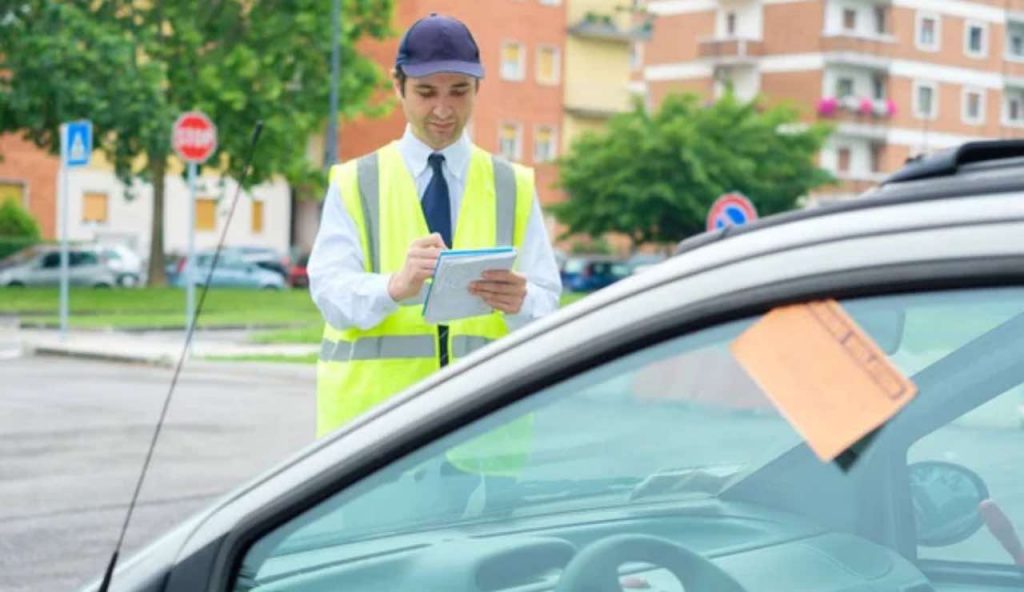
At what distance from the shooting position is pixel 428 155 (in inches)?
174

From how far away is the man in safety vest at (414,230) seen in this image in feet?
13.9

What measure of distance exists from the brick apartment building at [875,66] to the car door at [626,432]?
71749mm

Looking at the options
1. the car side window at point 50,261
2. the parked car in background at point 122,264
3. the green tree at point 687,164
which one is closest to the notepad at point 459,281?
the car side window at point 50,261

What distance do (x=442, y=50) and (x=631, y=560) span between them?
7.37 feet

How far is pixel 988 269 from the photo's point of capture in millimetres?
1839

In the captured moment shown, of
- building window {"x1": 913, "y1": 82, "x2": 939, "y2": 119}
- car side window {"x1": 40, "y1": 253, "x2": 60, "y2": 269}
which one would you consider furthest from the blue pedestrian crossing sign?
building window {"x1": 913, "y1": 82, "x2": 939, "y2": 119}

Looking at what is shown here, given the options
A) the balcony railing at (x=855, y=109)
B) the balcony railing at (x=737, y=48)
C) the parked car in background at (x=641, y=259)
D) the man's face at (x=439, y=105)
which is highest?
the balcony railing at (x=737, y=48)

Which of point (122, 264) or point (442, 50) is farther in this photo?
point (122, 264)

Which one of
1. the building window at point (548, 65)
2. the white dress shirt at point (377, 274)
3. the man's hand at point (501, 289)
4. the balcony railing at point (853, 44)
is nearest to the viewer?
the man's hand at point (501, 289)

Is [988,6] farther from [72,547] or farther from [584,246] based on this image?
[72,547]

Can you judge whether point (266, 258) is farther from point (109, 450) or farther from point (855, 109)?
point (109, 450)

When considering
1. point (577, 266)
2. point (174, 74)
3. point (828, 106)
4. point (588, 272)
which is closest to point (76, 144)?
point (174, 74)

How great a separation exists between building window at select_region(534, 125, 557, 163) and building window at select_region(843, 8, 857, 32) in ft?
38.2

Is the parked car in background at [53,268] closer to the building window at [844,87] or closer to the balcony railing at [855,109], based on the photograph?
the balcony railing at [855,109]
